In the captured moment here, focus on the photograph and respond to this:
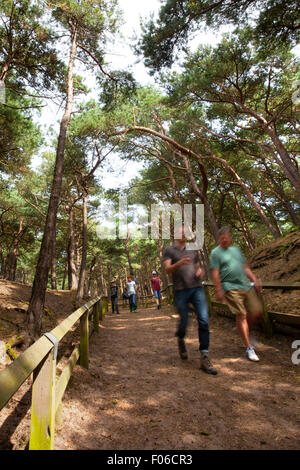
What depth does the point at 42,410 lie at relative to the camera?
183 centimetres

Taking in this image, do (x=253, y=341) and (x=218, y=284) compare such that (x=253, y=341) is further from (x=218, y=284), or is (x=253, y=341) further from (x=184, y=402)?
(x=184, y=402)

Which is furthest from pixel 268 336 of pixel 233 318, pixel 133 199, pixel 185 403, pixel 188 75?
pixel 133 199

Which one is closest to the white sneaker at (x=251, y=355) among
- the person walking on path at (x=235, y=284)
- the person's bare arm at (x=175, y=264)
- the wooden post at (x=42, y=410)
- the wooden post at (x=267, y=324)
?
the person walking on path at (x=235, y=284)

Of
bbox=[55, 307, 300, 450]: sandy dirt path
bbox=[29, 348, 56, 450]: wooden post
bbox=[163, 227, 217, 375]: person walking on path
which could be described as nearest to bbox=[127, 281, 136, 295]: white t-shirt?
bbox=[55, 307, 300, 450]: sandy dirt path

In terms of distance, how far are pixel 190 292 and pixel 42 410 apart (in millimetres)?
2626

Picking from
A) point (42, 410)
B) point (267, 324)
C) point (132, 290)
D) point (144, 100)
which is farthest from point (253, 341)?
point (144, 100)

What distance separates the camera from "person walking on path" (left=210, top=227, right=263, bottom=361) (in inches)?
161

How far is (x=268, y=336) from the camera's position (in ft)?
16.1

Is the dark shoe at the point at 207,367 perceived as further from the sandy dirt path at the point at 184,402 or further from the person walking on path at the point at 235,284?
the person walking on path at the point at 235,284

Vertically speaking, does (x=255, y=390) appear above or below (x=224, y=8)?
below

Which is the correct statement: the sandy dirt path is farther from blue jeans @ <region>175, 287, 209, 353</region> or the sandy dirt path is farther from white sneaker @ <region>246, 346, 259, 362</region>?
blue jeans @ <region>175, 287, 209, 353</region>

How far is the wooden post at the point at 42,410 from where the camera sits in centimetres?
177

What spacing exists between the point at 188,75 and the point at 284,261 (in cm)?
879

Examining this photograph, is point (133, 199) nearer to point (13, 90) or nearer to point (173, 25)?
point (13, 90)
